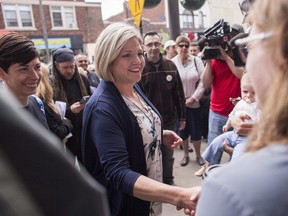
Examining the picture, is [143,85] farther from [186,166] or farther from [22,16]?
[22,16]

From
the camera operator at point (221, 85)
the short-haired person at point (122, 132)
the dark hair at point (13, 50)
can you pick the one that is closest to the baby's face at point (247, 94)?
the camera operator at point (221, 85)

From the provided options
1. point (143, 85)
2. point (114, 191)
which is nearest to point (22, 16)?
point (143, 85)

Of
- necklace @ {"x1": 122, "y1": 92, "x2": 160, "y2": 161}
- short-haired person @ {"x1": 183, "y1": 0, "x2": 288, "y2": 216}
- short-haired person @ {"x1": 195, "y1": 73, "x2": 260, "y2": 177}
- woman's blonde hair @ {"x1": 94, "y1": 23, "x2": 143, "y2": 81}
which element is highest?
woman's blonde hair @ {"x1": 94, "y1": 23, "x2": 143, "y2": 81}

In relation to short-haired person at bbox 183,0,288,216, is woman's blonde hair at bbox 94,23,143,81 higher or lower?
higher

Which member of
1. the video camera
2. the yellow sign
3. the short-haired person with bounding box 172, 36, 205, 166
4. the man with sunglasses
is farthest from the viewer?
the yellow sign

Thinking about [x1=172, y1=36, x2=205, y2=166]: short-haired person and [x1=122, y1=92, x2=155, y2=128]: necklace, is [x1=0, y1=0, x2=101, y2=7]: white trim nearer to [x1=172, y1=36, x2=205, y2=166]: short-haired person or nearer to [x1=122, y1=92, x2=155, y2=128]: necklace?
[x1=172, y1=36, x2=205, y2=166]: short-haired person

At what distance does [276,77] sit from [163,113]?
123 inches

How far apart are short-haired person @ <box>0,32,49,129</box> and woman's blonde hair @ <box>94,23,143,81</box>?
1.65 ft

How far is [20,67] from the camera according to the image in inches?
73.9

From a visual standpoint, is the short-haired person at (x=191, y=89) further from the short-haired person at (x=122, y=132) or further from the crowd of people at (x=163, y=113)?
the short-haired person at (x=122, y=132)

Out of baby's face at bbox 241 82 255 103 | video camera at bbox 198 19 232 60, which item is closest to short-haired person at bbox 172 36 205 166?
video camera at bbox 198 19 232 60

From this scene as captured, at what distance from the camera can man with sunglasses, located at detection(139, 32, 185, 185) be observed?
12.1ft

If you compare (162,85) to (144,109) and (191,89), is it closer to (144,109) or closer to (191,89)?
(191,89)

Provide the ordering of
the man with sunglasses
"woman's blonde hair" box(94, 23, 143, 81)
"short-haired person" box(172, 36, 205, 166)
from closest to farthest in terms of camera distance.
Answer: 1. "woman's blonde hair" box(94, 23, 143, 81)
2. the man with sunglasses
3. "short-haired person" box(172, 36, 205, 166)
